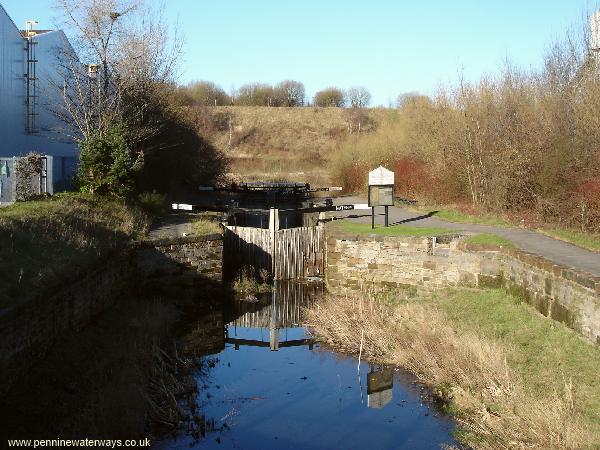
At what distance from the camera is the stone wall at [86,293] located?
9.01 metres

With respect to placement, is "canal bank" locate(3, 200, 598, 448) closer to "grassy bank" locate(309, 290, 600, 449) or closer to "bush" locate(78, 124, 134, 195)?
"grassy bank" locate(309, 290, 600, 449)

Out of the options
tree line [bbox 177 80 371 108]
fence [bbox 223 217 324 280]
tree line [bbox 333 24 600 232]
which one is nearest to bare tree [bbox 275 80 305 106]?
tree line [bbox 177 80 371 108]

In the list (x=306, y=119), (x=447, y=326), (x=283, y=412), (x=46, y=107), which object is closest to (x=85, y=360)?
(x=283, y=412)

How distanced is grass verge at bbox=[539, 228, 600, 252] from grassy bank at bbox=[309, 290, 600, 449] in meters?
2.97

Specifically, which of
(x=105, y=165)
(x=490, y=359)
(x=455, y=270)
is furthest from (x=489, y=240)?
(x=105, y=165)

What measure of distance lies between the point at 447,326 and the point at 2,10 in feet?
62.6

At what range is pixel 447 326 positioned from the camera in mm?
12062

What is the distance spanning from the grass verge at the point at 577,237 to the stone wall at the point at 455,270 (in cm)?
246

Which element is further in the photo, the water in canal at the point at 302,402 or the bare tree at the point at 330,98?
the bare tree at the point at 330,98

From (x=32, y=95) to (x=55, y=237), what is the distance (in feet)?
48.3

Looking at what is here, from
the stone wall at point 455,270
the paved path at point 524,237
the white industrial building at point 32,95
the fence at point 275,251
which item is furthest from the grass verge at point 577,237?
the white industrial building at point 32,95

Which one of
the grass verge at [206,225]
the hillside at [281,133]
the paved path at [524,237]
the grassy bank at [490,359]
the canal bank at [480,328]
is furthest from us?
the hillside at [281,133]

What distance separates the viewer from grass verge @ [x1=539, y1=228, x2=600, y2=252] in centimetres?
1608

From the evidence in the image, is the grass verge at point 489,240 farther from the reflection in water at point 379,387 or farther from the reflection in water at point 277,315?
the reflection in water at point 379,387
